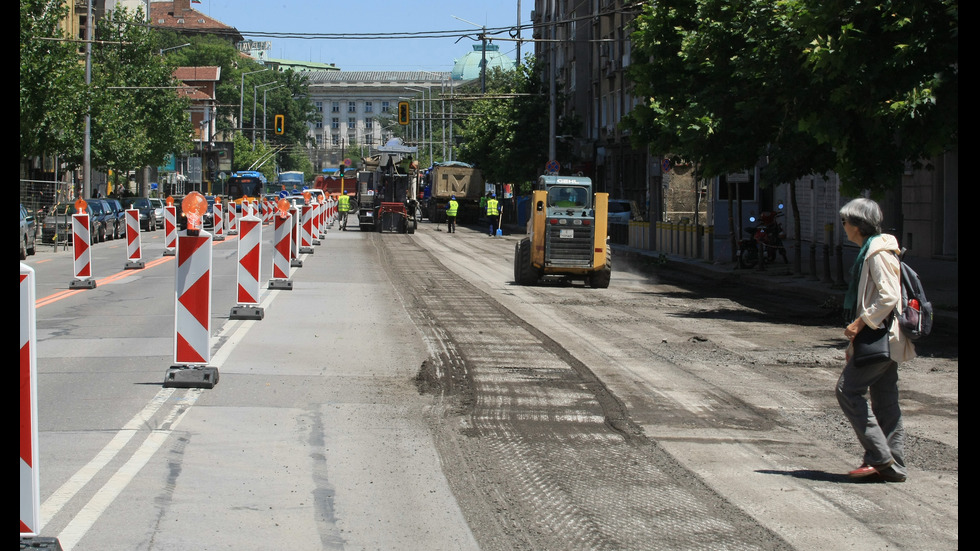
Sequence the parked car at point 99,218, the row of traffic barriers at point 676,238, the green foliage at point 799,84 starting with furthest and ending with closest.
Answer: the parked car at point 99,218 → the row of traffic barriers at point 676,238 → the green foliage at point 799,84

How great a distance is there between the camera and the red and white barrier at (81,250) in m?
19.7

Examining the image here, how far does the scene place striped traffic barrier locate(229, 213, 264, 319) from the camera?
1458 centimetres

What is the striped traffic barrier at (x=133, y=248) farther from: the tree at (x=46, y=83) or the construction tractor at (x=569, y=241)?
the tree at (x=46, y=83)

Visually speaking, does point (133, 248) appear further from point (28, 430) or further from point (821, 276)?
point (28, 430)

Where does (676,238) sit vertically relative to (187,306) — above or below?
above

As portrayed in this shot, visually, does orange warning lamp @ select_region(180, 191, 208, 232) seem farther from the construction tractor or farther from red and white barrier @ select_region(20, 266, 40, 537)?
the construction tractor

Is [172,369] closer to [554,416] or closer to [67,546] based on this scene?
[554,416]

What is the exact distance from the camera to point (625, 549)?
17.7 feet

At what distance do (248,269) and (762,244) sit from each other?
49.4ft

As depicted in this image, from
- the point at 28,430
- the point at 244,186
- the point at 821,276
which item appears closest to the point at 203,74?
the point at 244,186

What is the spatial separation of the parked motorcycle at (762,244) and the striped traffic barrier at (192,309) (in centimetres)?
1863

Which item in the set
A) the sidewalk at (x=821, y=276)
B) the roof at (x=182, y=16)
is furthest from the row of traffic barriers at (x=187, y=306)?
the roof at (x=182, y=16)

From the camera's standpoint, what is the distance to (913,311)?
264 inches
